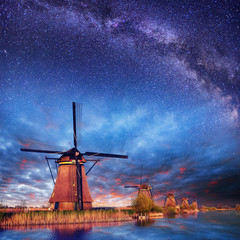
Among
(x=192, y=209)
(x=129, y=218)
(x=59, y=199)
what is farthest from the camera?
(x=192, y=209)

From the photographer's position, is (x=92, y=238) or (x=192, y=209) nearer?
(x=92, y=238)

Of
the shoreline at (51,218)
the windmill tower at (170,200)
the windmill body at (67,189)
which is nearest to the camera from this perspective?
the shoreline at (51,218)

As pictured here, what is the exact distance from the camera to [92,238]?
64.2ft

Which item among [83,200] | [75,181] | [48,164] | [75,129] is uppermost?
[75,129]

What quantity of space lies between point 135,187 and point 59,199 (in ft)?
117

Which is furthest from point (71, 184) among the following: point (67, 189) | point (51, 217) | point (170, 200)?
point (170, 200)

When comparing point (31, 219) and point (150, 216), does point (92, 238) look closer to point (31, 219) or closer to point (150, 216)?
point (31, 219)

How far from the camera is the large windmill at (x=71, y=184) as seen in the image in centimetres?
3061

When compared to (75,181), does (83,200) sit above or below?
below

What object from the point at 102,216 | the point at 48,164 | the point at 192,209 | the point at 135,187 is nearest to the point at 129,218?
the point at 102,216

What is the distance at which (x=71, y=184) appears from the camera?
31.5m

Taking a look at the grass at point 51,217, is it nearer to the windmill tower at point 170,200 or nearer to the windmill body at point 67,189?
the windmill body at point 67,189

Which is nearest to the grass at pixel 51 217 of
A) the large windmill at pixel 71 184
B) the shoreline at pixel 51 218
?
the shoreline at pixel 51 218

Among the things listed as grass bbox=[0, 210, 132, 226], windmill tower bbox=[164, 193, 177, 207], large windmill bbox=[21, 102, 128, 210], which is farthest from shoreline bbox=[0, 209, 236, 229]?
windmill tower bbox=[164, 193, 177, 207]
